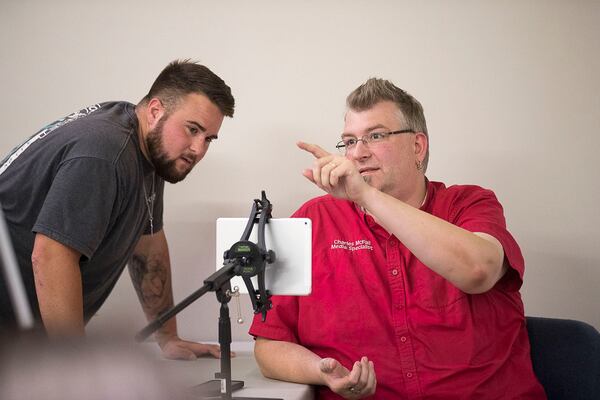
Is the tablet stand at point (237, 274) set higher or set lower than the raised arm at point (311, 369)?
higher

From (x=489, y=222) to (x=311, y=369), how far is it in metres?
0.55

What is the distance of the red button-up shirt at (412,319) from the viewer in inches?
55.7

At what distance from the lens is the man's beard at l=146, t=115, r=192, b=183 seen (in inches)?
69.6

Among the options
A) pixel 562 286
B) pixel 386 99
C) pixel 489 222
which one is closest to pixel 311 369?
pixel 489 222

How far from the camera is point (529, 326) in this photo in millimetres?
1549

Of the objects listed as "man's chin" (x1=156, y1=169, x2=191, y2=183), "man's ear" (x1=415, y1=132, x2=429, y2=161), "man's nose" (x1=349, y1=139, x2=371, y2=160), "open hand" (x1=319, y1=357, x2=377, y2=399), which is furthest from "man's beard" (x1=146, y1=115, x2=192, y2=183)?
"open hand" (x1=319, y1=357, x2=377, y2=399)

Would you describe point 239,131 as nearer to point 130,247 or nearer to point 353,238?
point 130,247

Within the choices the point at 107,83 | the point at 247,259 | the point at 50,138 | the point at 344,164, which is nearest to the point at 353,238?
the point at 344,164

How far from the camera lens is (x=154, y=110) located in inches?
70.8

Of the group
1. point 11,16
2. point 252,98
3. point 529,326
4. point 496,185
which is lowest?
point 529,326

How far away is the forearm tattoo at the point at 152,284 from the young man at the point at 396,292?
599mm

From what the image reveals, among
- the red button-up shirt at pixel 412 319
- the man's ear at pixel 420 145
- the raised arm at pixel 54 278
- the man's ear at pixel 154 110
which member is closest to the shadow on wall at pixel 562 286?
the red button-up shirt at pixel 412 319

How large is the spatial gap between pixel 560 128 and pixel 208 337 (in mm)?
1392

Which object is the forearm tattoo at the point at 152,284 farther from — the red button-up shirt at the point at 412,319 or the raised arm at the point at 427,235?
the raised arm at the point at 427,235
